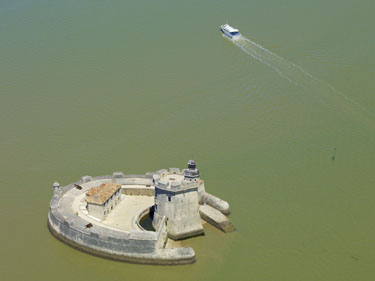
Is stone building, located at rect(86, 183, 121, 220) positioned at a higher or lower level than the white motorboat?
lower

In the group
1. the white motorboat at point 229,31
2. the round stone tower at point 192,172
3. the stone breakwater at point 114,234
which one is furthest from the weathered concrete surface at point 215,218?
the white motorboat at point 229,31

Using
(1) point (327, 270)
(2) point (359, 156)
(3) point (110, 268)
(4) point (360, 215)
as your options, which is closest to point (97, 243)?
(3) point (110, 268)

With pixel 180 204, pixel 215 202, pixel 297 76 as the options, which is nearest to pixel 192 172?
pixel 180 204

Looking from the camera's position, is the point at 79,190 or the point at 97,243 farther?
the point at 79,190

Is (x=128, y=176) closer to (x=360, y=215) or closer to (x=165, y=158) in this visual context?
(x=165, y=158)

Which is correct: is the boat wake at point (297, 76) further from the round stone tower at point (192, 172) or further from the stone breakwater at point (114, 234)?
the round stone tower at point (192, 172)

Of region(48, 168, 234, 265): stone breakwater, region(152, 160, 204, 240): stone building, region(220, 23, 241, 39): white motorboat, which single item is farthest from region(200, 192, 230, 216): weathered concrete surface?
region(220, 23, 241, 39): white motorboat

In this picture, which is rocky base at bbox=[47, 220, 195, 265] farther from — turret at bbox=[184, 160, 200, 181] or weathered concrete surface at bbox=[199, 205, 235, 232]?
turret at bbox=[184, 160, 200, 181]
